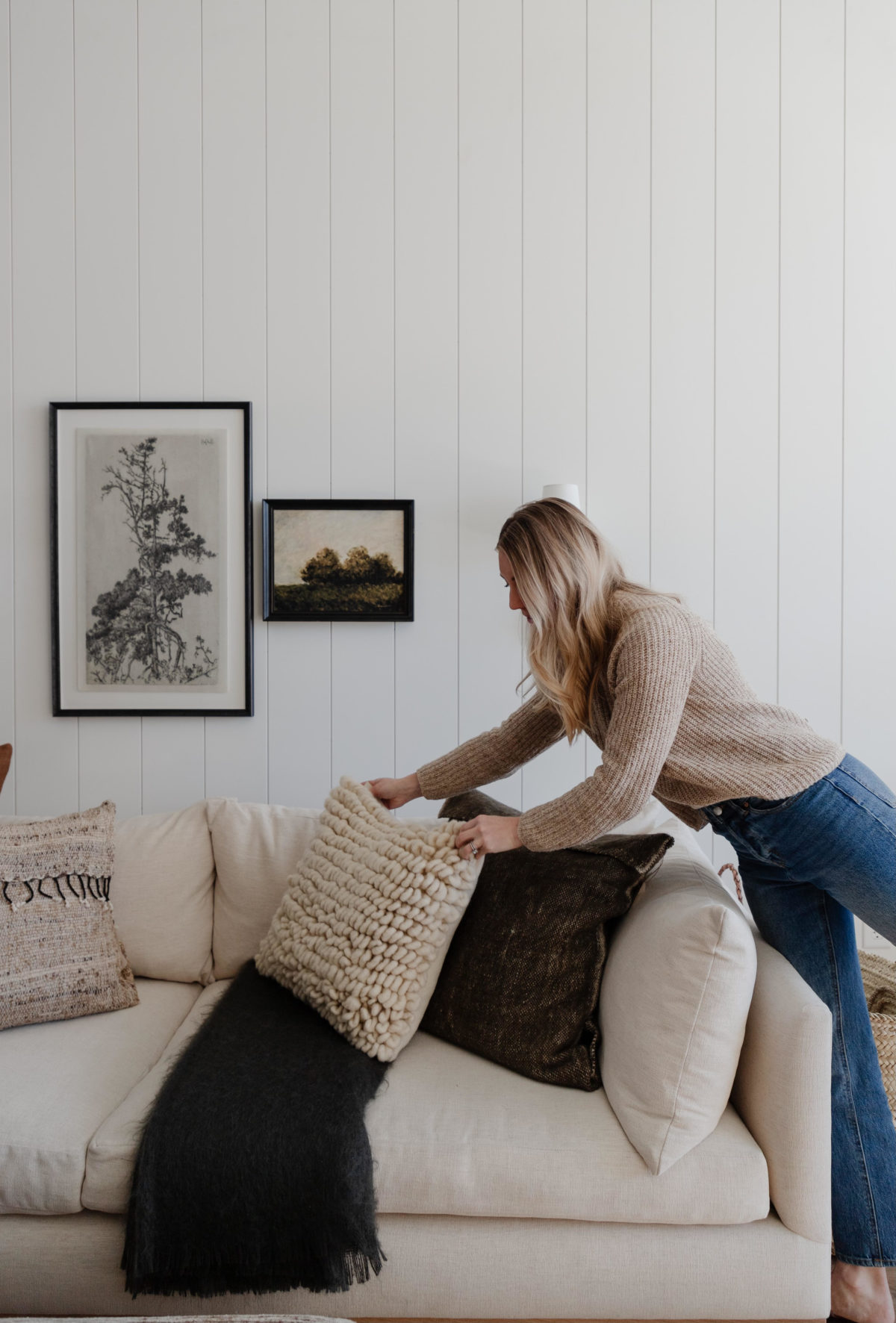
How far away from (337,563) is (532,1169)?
1.66 meters

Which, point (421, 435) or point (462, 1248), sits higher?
point (421, 435)

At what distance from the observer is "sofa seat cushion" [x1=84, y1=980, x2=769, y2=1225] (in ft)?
4.19

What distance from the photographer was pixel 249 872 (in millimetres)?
1927

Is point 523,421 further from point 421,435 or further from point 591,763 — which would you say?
point 591,763

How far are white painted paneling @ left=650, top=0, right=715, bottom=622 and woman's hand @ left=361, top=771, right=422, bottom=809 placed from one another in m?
1.03

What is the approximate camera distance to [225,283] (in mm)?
2459

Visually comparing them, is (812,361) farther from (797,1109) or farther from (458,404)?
(797,1109)

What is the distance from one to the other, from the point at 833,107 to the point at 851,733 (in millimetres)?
1820

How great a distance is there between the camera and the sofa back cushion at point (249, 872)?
75.2 inches

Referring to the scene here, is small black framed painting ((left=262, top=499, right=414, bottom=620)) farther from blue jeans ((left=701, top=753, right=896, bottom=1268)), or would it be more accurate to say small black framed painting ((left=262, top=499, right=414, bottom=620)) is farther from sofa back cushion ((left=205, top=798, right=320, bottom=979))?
blue jeans ((left=701, top=753, right=896, bottom=1268))

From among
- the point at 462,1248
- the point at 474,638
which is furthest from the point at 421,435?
the point at 462,1248

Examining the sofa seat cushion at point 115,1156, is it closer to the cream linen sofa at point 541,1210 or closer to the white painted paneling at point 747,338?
the cream linen sofa at point 541,1210

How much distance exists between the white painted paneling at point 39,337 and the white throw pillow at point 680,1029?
1.84 metres

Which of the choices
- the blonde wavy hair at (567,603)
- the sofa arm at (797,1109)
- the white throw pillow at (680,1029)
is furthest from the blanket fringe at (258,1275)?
the blonde wavy hair at (567,603)
